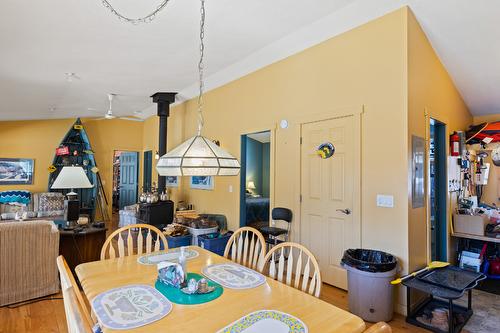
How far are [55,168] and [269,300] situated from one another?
7.45 m

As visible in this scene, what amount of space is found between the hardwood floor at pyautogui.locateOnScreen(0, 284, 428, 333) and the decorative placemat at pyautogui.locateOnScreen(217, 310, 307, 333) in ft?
5.83

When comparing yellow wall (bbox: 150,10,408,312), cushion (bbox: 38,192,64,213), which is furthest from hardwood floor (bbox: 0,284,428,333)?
cushion (bbox: 38,192,64,213)

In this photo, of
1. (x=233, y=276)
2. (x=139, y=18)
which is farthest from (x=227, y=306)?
(x=139, y=18)

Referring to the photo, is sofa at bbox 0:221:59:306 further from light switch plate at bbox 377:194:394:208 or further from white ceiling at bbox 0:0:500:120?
light switch plate at bbox 377:194:394:208

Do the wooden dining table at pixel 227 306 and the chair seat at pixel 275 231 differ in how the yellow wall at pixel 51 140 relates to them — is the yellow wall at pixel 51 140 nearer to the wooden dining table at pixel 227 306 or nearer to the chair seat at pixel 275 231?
the chair seat at pixel 275 231

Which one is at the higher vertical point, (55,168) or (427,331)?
(55,168)

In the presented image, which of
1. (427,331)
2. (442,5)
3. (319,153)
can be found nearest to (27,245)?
(319,153)

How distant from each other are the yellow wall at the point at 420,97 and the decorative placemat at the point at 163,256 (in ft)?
6.97

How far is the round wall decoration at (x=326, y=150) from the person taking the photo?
353 cm

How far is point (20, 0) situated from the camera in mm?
2479

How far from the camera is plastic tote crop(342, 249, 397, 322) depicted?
8.73 feet

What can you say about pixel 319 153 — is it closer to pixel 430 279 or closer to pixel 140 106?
pixel 430 279

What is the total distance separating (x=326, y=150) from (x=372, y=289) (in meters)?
1.62

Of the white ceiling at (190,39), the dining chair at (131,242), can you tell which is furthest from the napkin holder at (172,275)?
the white ceiling at (190,39)
